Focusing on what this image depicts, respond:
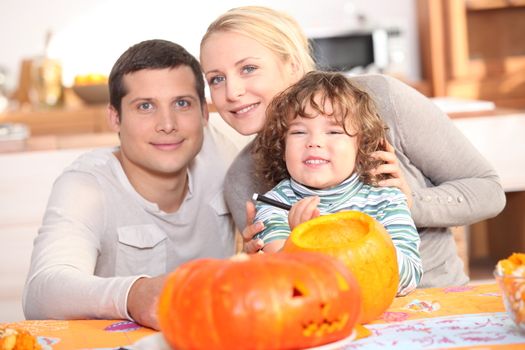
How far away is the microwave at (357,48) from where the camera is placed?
4289 mm

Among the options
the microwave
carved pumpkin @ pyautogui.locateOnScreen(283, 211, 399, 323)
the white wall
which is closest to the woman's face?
carved pumpkin @ pyautogui.locateOnScreen(283, 211, 399, 323)

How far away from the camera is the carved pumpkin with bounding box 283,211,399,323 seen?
102 cm

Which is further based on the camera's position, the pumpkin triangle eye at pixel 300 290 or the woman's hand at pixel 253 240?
the woman's hand at pixel 253 240

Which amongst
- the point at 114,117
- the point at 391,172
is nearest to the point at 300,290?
the point at 391,172

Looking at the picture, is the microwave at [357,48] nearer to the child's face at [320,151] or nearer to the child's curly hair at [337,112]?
the child's curly hair at [337,112]

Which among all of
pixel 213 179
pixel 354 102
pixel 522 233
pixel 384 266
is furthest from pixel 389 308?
pixel 522 233

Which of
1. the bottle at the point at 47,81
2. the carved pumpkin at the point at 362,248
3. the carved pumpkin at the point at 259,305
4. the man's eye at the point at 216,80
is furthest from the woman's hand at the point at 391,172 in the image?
the bottle at the point at 47,81

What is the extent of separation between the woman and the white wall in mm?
2888

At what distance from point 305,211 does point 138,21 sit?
3.52 m

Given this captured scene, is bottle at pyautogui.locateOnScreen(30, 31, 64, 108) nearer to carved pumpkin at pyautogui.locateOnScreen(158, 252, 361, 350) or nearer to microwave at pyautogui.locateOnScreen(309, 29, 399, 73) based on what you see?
microwave at pyautogui.locateOnScreen(309, 29, 399, 73)

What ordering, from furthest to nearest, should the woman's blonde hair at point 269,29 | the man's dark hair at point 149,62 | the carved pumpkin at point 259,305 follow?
the man's dark hair at point 149,62 < the woman's blonde hair at point 269,29 < the carved pumpkin at point 259,305

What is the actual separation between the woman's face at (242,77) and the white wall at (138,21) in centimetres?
291

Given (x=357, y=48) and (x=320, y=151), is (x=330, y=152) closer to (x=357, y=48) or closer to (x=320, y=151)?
(x=320, y=151)

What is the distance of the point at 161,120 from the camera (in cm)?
175
